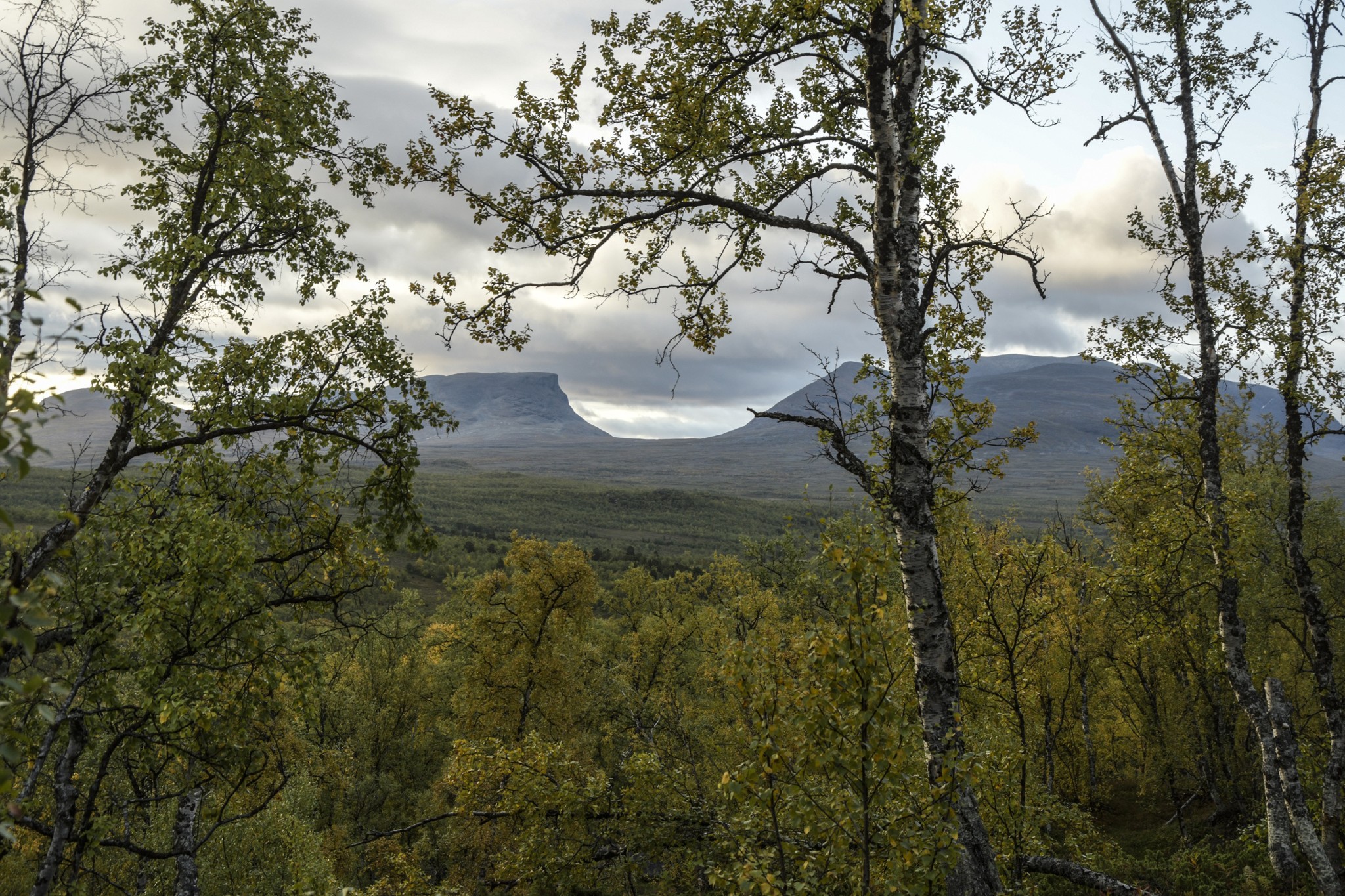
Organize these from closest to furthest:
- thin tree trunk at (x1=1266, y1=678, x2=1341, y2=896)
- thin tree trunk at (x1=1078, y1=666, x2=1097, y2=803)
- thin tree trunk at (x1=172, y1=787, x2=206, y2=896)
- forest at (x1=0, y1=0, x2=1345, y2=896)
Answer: forest at (x1=0, y1=0, x2=1345, y2=896) < thin tree trunk at (x1=1266, y1=678, x2=1341, y2=896) < thin tree trunk at (x1=172, y1=787, x2=206, y2=896) < thin tree trunk at (x1=1078, y1=666, x2=1097, y2=803)

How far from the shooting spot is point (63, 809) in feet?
23.9

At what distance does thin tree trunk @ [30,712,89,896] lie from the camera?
6.73 meters

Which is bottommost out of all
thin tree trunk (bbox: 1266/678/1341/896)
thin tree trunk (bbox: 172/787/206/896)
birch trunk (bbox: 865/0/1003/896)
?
thin tree trunk (bbox: 172/787/206/896)

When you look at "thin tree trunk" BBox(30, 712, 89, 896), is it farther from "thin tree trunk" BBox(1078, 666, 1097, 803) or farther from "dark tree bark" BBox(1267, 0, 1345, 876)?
"thin tree trunk" BBox(1078, 666, 1097, 803)

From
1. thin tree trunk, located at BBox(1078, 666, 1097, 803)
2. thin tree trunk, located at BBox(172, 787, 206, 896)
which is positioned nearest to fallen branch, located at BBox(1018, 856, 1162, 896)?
thin tree trunk, located at BBox(172, 787, 206, 896)

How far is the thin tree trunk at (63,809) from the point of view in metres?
6.73

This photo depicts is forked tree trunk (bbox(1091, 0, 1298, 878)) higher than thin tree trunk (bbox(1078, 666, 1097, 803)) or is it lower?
higher

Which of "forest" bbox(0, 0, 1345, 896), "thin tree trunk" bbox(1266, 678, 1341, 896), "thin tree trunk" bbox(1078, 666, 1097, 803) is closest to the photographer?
"forest" bbox(0, 0, 1345, 896)

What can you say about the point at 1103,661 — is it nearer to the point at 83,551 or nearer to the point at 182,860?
the point at 182,860

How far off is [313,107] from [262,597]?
7.79 meters

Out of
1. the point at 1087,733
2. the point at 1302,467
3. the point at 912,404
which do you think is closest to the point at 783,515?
the point at 912,404

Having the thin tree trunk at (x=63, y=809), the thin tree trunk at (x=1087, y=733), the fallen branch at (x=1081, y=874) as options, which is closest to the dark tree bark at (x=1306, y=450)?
the fallen branch at (x=1081, y=874)

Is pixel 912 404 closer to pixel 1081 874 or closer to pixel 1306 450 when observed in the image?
pixel 1081 874

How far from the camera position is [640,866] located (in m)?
7.86
